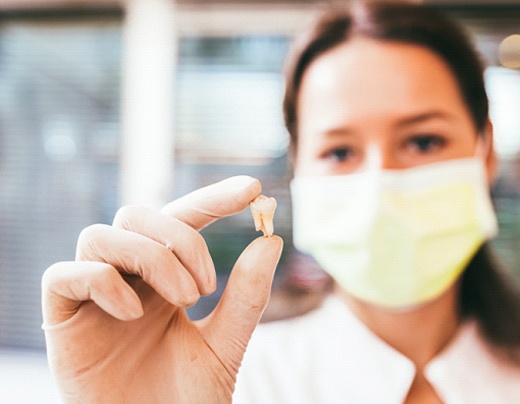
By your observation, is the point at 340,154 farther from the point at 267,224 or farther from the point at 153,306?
the point at 153,306

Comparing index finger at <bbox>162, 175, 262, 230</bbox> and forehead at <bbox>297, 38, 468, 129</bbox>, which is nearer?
index finger at <bbox>162, 175, 262, 230</bbox>

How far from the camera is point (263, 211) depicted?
57cm

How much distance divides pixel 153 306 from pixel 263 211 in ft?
0.75

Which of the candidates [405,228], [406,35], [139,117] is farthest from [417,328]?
[139,117]

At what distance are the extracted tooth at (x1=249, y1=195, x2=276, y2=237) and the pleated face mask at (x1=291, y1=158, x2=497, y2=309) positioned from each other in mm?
402

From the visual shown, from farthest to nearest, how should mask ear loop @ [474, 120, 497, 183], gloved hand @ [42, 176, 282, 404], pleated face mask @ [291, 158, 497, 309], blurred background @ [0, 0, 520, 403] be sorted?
1. blurred background @ [0, 0, 520, 403]
2. mask ear loop @ [474, 120, 497, 183]
3. pleated face mask @ [291, 158, 497, 309]
4. gloved hand @ [42, 176, 282, 404]

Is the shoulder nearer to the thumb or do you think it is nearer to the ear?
the ear

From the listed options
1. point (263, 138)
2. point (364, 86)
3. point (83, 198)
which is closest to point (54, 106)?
point (83, 198)

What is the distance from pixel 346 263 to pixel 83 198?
1254 mm

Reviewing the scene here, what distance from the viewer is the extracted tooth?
0.57m

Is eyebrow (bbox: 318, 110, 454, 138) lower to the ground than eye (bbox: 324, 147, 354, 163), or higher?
higher

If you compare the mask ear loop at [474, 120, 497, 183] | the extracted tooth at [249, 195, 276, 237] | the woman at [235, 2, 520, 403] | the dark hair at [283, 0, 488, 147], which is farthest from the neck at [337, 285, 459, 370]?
the extracted tooth at [249, 195, 276, 237]

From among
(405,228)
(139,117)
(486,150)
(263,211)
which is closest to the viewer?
(263,211)

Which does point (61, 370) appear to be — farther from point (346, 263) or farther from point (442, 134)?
point (442, 134)
